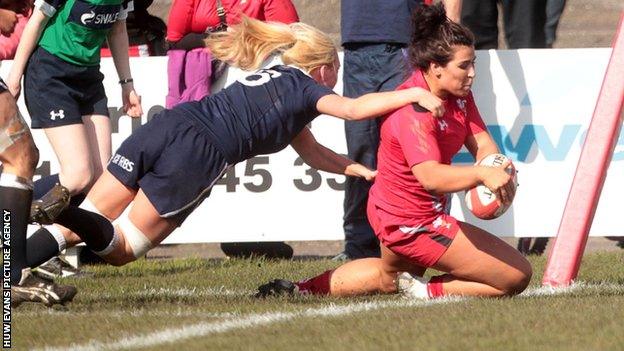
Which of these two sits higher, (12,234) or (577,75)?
(12,234)

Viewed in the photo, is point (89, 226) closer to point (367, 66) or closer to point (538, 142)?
point (367, 66)

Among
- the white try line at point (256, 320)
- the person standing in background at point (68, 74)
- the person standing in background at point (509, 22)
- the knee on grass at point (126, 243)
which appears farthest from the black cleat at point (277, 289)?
the person standing in background at point (509, 22)

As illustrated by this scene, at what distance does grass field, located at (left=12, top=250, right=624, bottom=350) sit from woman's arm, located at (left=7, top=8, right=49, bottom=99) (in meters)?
1.43

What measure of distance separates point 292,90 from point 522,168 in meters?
3.28

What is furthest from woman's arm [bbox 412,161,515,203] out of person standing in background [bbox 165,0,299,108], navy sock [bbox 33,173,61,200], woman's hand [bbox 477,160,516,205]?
person standing in background [bbox 165,0,299,108]

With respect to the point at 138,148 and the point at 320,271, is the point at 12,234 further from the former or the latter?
the point at 320,271

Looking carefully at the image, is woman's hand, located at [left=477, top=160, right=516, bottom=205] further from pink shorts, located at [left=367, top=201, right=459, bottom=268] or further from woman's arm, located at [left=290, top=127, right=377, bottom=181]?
woman's arm, located at [left=290, top=127, right=377, bottom=181]

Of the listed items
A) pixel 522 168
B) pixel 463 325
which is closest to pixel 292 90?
pixel 463 325

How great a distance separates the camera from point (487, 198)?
23.3ft

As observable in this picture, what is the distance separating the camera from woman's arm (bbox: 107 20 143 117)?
358 inches

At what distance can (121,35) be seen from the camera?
9.12 meters

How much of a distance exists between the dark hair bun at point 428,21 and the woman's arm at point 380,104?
410 millimetres

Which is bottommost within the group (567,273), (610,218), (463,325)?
(610,218)

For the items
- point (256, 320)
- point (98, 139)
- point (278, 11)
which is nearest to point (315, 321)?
point (256, 320)
